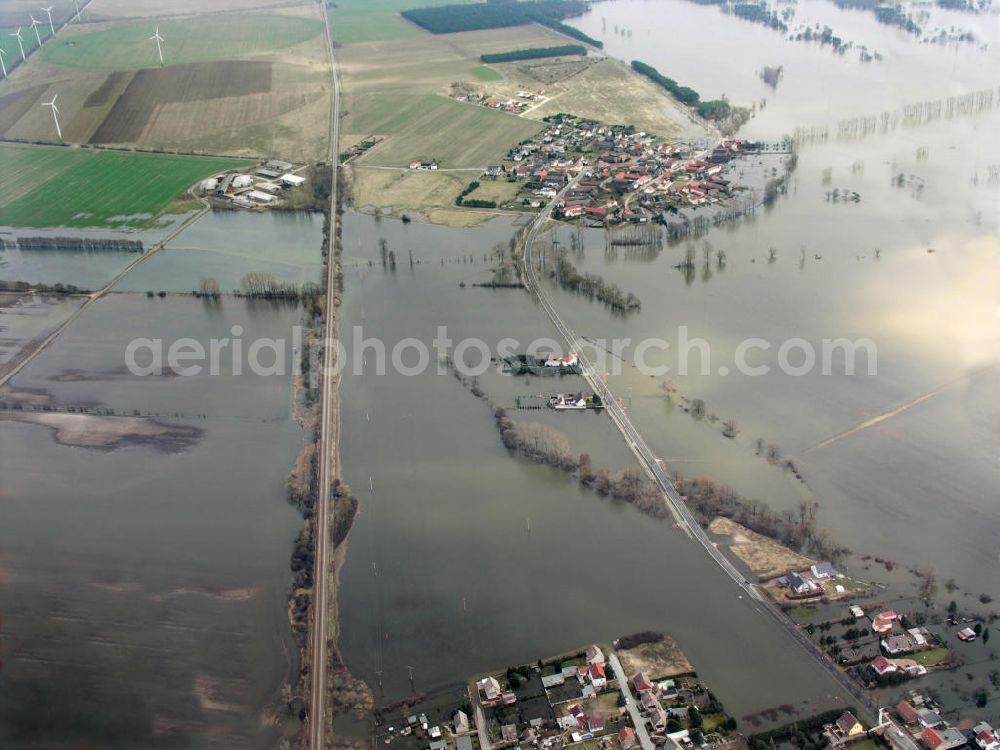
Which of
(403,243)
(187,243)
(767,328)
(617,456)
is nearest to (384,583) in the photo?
(617,456)

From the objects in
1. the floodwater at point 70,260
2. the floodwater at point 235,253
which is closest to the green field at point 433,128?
the floodwater at point 235,253

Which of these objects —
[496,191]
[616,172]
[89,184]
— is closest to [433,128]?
[496,191]

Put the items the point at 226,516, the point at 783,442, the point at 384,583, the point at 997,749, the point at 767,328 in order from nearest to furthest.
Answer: the point at 997,749 → the point at 384,583 → the point at 226,516 → the point at 783,442 → the point at 767,328

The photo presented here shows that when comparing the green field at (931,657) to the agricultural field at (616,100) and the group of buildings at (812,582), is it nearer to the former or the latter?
the group of buildings at (812,582)

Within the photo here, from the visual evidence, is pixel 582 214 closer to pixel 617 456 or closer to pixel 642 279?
pixel 642 279

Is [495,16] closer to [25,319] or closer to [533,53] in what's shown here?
[533,53]

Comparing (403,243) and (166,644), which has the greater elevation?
(403,243)
